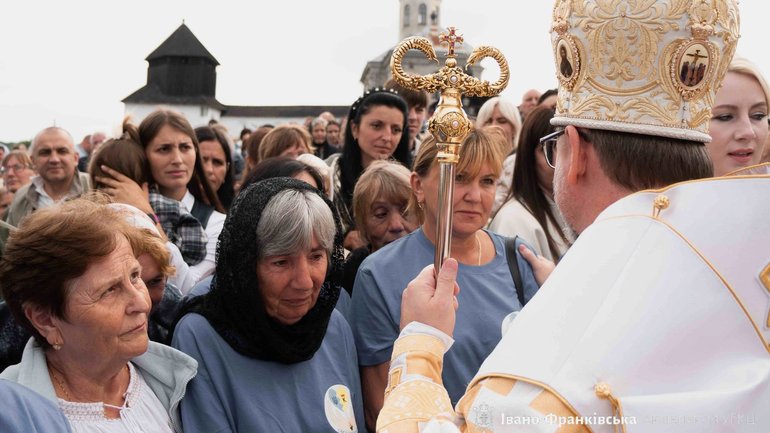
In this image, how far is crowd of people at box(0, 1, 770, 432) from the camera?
7.97ft

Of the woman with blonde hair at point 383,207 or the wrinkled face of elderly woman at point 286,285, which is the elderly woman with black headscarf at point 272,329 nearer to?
the wrinkled face of elderly woman at point 286,285

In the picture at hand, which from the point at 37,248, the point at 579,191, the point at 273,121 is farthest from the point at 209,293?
the point at 273,121

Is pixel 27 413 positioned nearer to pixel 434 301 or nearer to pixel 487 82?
pixel 434 301

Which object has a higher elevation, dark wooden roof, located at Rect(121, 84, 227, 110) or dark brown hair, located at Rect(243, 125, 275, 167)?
dark brown hair, located at Rect(243, 125, 275, 167)

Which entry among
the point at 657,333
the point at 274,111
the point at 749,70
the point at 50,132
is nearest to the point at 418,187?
the point at 749,70

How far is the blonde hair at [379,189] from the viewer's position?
518 centimetres

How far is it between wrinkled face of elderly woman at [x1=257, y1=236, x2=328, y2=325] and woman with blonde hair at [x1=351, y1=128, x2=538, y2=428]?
1.43ft

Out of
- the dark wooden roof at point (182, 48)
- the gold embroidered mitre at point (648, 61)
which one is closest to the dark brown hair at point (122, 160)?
the gold embroidered mitre at point (648, 61)

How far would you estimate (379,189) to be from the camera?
518 centimetres

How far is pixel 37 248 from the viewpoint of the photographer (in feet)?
9.90

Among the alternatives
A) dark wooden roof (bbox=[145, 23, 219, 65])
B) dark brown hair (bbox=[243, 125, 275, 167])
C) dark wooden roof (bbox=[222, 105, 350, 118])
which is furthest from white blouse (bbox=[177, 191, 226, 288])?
dark wooden roof (bbox=[145, 23, 219, 65])

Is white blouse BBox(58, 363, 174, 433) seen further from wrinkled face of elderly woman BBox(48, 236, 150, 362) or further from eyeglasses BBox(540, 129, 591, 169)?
eyeglasses BBox(540, 129, 591, 169)

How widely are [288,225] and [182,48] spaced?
223ft

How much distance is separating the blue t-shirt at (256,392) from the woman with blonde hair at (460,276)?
282mm
